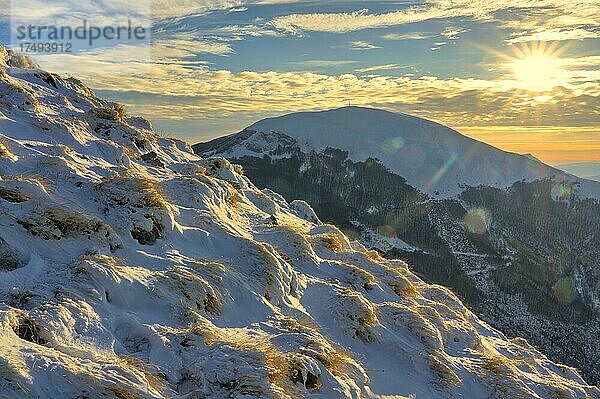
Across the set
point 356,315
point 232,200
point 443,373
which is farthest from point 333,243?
point 443,373

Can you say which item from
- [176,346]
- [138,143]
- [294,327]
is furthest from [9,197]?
[138,143]

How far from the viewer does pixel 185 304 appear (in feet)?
41.5

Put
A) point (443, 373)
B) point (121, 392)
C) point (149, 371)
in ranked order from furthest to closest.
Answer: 1. point (443, 373)
2. point (149, 371)
3. point (121, 392)

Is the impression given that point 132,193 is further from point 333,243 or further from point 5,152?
point 333,243

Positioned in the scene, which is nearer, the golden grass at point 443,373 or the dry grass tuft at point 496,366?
the golden grass at point 443,373

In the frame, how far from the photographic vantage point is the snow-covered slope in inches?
378

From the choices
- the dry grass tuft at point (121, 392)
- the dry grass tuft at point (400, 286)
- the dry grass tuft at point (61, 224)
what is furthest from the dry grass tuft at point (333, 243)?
the dry grass tuft at point (121, 392)

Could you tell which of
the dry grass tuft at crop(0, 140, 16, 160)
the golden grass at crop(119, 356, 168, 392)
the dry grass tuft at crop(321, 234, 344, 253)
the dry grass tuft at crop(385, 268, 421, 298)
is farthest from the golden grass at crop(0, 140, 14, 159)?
the dry grass tuft at crop(385, 268, 421, 298)

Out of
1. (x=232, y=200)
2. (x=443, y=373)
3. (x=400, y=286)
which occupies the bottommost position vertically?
(x=400, y=286)

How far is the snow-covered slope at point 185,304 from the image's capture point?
31.5 ft

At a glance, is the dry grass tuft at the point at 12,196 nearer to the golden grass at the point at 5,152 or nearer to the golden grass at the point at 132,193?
the golden grass at the point at 132,193

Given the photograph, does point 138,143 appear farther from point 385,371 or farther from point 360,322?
point 385,371

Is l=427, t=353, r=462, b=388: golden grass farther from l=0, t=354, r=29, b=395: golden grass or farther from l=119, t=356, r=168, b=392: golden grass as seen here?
l=0, t=354, r=29, b=395: golden grass

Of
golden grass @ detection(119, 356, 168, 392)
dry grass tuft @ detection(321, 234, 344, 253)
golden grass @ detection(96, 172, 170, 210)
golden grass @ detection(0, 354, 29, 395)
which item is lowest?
dry grass tuft @ detection(321, 234, 344, 253)
